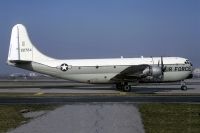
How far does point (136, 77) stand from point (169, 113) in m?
21.9

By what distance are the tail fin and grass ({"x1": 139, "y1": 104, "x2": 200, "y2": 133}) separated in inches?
985

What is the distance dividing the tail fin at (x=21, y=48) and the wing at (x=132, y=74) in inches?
394

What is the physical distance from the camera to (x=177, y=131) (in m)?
14.4

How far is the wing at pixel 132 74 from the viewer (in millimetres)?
41812

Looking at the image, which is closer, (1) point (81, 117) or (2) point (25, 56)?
(1) point (81, 117)

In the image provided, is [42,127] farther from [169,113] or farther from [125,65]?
[125,65]

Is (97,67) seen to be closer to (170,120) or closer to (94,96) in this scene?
(94,96)

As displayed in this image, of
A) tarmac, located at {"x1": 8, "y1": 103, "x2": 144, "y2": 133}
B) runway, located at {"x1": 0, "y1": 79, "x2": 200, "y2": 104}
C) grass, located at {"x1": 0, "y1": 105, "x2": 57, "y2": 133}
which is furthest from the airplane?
tarmac, located at {"x1": 8, "y1": 103, "x2": 144, "y2": 133}

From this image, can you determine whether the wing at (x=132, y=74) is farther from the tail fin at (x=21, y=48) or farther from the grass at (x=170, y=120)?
the grass at (x=170, y=120)

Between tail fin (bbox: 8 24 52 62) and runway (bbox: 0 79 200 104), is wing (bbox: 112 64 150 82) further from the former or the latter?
tail fin (bbox: 8 24 52 62)

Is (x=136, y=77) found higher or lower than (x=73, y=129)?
higher

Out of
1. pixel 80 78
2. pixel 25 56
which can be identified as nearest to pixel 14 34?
pixel 25 56

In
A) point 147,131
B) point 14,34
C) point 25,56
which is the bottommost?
point 147,131

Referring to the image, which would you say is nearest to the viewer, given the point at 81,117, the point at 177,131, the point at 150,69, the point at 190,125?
the point at 177,131
